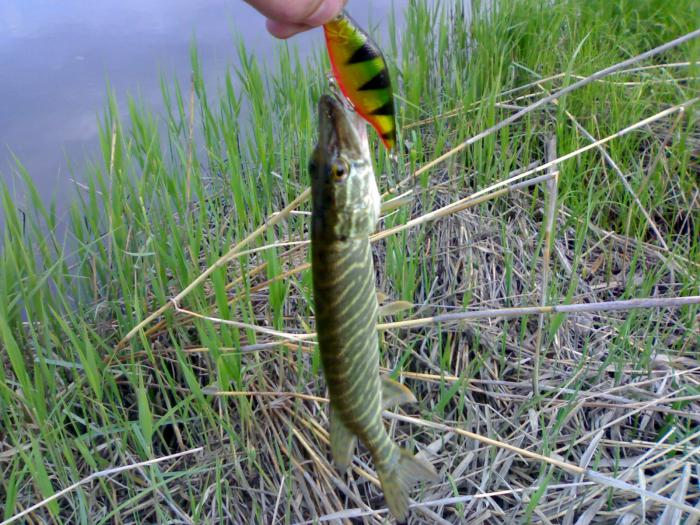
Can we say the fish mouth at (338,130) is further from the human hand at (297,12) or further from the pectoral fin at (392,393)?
the pectoral fin at (392,393)

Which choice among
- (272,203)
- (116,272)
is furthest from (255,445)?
(272,203)

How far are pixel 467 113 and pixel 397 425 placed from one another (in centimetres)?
167

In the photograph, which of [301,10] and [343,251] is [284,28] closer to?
[301,10]

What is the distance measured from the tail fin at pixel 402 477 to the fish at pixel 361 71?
0.71m

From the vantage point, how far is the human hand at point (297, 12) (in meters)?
1.18

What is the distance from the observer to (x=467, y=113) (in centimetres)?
309

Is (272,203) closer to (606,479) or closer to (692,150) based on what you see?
(606,479)

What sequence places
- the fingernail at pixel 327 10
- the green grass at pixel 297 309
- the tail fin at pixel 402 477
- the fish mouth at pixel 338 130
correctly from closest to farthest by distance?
the fish mouth at pixel 338 130 < the fingernail at pixel 327 10 < the tail fin at pixel 402 477 < the green grass at pixel 297 309

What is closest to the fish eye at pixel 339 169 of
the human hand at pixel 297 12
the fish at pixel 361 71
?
the fish at pixel 361 71

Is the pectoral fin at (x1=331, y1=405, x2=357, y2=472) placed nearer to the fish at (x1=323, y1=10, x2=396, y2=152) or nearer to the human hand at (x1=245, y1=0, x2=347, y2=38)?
the fish at (x1=323, y1=10, x2=396, y2=152)

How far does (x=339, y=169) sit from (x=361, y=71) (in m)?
0.18

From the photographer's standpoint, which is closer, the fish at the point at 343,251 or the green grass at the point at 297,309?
the fish at the point at 343,251

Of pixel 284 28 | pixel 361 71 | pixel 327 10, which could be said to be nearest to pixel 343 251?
pixel 361 71

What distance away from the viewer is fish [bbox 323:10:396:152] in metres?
1.08
